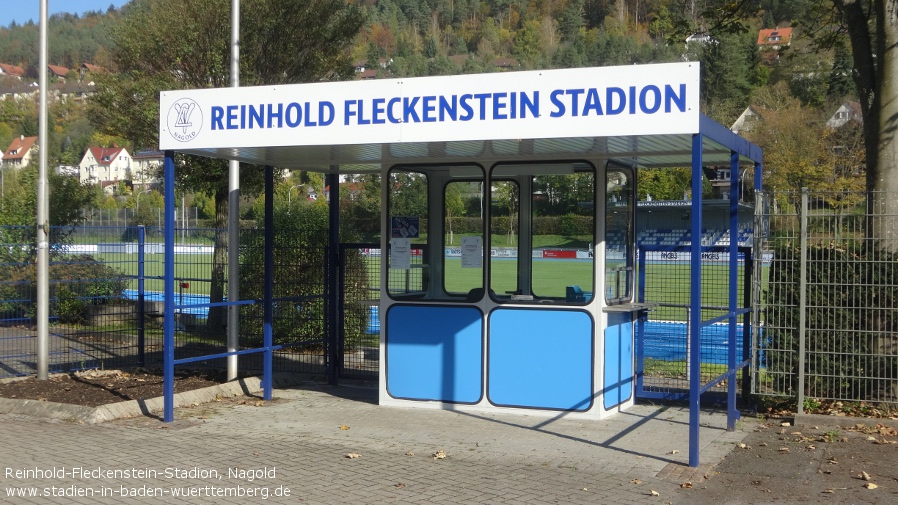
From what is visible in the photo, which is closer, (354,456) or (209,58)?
(354,456)

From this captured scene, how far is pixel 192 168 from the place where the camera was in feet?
51.2

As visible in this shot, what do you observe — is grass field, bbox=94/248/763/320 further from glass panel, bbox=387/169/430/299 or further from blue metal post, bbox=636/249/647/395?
glass panel, bbox=387/169/430/299

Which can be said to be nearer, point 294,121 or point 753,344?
point 294,121

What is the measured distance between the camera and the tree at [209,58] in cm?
1584

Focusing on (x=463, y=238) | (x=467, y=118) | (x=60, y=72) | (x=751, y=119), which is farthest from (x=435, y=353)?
(x=60, y=72)

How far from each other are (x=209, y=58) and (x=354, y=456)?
1013 cm

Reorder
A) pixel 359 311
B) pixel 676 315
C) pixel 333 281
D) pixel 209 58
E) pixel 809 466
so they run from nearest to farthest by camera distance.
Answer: pixel 809 466
pixel 676 315
pixel 333 281
pixel 359 311
pixel 209 58

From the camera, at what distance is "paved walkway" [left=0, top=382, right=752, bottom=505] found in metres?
6.58

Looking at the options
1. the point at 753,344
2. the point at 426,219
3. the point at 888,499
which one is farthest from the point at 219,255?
the point at 888,499

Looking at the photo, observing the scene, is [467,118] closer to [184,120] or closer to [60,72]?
[184,120]

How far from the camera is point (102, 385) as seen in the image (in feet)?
35.3

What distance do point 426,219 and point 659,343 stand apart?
3070 millimetres

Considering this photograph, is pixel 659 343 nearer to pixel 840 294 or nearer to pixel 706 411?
pixel 706 411

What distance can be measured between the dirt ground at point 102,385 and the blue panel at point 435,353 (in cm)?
253
